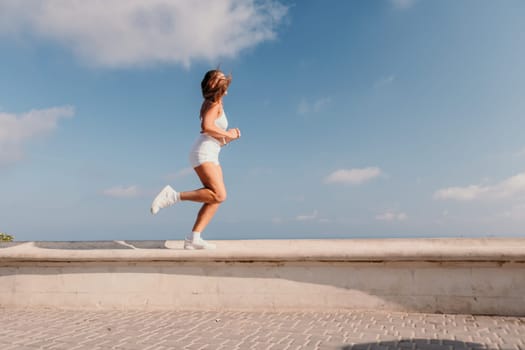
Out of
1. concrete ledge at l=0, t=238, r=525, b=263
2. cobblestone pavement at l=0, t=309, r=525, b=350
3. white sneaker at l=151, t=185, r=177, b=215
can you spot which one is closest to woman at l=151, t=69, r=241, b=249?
white sneaker at l=151, t=185, r=177, b=215

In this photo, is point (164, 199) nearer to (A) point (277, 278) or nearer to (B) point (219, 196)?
(B) point (219, 196)

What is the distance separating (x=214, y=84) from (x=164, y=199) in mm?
1750

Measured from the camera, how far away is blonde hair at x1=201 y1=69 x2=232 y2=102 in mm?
6391

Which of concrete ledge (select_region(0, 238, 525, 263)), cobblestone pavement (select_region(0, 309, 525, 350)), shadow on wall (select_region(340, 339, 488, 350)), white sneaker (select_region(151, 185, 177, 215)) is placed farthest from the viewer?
white sneaker (select_region(151, 185, 177, 215))

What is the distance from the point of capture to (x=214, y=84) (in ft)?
21.0

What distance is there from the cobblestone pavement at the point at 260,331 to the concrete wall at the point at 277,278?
181 millimetres

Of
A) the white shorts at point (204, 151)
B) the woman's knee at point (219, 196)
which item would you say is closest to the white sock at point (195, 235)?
the woman's knee at point (219, 196)

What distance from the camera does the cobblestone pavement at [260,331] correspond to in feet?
14.2

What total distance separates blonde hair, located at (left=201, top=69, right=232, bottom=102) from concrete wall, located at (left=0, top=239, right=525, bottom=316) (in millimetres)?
2177

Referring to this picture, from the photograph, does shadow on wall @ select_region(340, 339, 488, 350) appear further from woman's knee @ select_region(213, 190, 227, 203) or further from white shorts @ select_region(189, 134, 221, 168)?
white shorts @ select_region(189, 134, 221, 168)

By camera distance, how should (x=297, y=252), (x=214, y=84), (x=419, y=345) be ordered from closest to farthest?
(x=419, y=345) → (x=297, y=252) → (x=214, y=84)

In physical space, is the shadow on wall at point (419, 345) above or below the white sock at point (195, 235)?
below

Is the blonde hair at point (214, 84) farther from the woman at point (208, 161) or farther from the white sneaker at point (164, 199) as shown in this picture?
the white sneaker at point (164, 199)

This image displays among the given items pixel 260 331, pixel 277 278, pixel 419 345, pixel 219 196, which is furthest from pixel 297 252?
pixel 419 345
